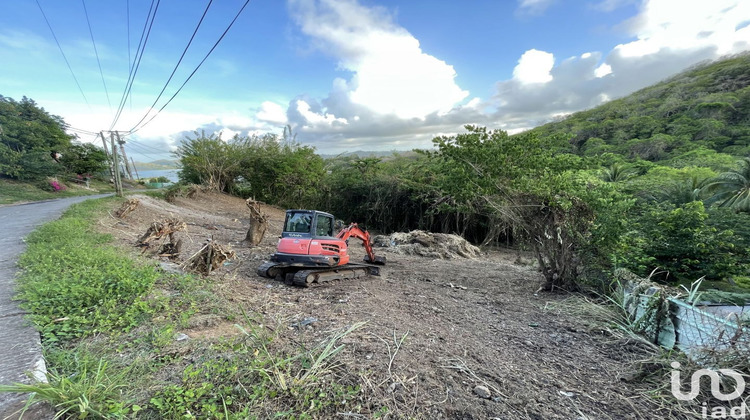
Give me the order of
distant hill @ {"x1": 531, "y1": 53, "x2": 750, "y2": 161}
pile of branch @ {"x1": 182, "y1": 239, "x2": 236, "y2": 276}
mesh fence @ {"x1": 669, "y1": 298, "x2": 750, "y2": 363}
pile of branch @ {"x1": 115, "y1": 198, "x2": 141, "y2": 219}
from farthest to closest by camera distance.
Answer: distant hill @ {"x1": 531, "y1": 53, "x2": 750, "y2": 161}
pile of branch @ {"x1": 115, "y1": 198, "x2": 141, "y2": 219}
pile of branch @ {"x1": 182, "y1": 239, "x2": 236, "y2": 276}
mesh fence @ {"x1": 669, "y1": 298, "x2": 750, "y2": 363}

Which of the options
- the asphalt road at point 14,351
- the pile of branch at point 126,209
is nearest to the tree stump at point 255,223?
the pile of branch at point 126,209

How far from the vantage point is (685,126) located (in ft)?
112

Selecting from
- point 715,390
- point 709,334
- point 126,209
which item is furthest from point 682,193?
point 126,209

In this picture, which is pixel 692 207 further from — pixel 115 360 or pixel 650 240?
pixel 115 360

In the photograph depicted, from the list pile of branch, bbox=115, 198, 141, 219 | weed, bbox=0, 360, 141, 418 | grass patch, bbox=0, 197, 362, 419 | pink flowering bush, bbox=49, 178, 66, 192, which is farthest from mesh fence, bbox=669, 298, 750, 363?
pink flowering bush, bbox=49, 178, 66, 192

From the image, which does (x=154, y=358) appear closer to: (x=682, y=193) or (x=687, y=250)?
(x=687, y=250)

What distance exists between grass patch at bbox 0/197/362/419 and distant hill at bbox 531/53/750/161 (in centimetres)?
2494

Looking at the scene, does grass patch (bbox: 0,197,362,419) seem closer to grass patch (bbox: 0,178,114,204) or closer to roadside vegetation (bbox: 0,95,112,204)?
grass patch (bbox: 0,178,114,204)

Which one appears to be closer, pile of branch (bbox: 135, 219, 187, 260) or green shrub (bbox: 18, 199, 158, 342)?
green shrub (bbox: 18, 199, 158, 342)

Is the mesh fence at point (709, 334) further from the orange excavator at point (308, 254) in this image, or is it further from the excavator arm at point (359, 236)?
the excavator arm at point (359, 236)

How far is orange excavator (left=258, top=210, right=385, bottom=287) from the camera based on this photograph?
5.88 m

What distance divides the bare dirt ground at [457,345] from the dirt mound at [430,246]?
3982 mm

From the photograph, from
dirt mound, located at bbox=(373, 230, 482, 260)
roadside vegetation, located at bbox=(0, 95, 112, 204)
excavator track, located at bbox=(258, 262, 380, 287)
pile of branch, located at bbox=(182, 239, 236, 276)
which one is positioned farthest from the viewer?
roadside vegetation, located at bbox=(0, 95, 112, 204)

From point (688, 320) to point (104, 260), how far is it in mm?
7042
